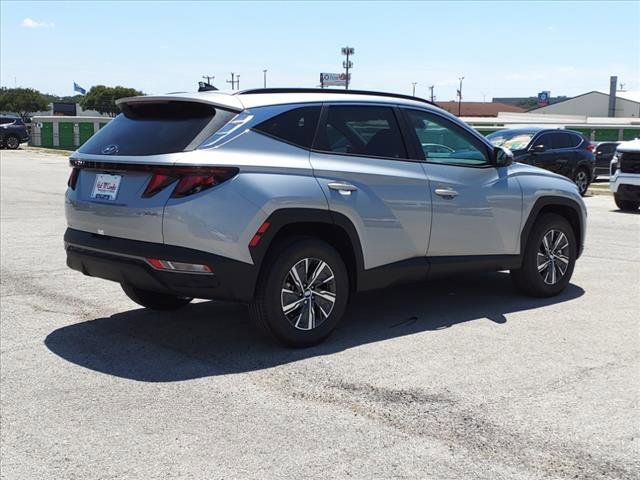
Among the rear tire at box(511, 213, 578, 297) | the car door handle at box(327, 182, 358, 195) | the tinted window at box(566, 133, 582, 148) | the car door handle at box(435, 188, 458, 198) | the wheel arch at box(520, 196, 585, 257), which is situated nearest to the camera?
the car door handle at box(327, 182, 358, 195)

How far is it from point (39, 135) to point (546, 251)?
5146cm

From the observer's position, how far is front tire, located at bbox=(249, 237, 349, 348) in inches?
206

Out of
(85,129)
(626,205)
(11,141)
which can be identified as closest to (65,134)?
(85,129)

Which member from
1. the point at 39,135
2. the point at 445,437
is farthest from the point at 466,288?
the point at 39,135

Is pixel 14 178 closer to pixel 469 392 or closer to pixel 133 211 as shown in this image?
pixel 133 211

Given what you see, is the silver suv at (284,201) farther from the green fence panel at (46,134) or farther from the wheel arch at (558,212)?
the green fence panel at (46,134)

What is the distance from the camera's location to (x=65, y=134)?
52000 mm

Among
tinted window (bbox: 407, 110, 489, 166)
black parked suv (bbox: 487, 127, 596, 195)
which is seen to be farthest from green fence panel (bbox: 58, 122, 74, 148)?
tinted window (bbox: 407, 110, 489, 166)

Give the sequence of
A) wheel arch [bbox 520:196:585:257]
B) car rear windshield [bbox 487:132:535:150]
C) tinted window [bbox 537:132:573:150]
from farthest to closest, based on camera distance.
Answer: tinted window [bbox 537:132:573:150] < car rear windshield [bbox 487:132:535:150] < wheel arch [bbox 520:196:585:257]

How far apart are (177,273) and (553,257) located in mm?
3926

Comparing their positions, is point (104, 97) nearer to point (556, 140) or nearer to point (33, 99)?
point (33, 99)

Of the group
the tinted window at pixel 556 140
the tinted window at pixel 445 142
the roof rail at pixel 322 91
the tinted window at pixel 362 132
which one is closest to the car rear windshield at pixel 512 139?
the tinted window at pixel 556 140

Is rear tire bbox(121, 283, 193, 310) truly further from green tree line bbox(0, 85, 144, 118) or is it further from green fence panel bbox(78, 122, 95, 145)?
green tree line bbox(0, 85, 144, 118)

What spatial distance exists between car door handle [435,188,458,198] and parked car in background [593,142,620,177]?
22.0 meters
